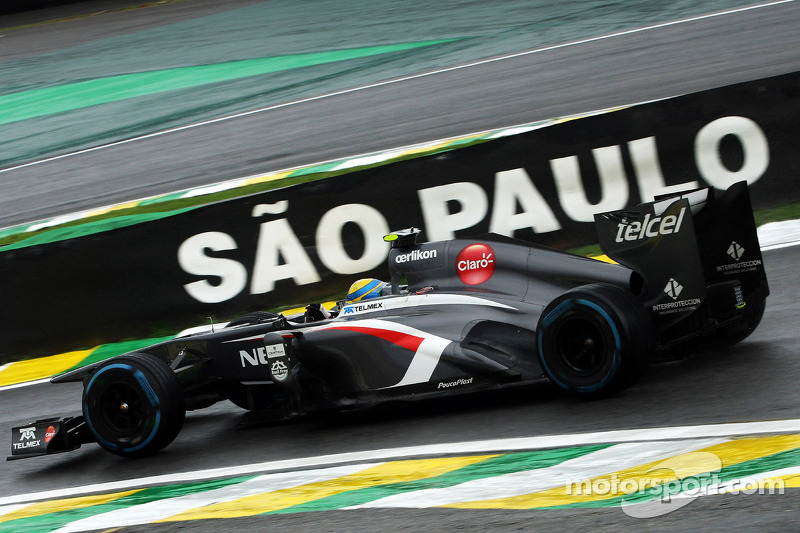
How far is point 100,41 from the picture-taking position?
23609 millimetres

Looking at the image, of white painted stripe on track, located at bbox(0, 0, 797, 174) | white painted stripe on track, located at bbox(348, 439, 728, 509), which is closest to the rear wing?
white painted stripe on track, located at bbox(348, 439, 728, 509)

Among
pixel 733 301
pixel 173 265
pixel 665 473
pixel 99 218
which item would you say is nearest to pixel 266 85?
pixel 99 218

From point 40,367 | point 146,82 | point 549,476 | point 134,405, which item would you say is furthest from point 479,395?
point 146,82

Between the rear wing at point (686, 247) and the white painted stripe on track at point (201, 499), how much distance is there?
2043 mm

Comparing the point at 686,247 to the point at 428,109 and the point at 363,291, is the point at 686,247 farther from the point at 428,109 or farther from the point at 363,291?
the point at 428,109

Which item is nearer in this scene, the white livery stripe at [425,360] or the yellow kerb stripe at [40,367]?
the white livery stripe at [425,360]

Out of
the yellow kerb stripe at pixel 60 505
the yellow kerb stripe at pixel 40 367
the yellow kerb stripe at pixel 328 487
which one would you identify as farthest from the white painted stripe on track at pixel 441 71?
the yellow kerb stripe at pixel 328 487

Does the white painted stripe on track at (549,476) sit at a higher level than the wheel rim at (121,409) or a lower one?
lower

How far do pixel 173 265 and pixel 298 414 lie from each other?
4117mm

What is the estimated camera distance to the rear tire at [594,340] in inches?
219

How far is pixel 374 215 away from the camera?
10086 mm

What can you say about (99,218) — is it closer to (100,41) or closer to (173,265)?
(173,265)

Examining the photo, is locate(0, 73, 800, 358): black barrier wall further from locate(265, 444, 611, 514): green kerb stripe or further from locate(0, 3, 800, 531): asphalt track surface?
locate(265, 444, 611, 514): green kerb stripe

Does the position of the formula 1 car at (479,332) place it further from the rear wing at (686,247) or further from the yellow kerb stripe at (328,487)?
the yellow kerb stripe at (328,487)
